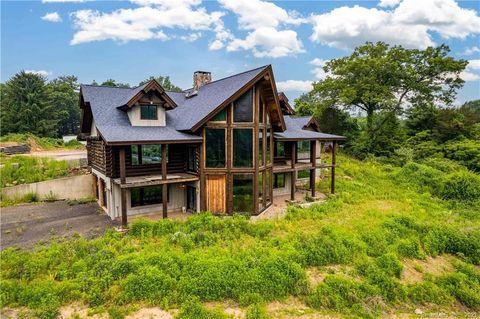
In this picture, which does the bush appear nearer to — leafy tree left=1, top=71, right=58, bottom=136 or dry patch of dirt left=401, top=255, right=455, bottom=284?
dry patch of dirt left=401, top=255, right=455, bottom=284

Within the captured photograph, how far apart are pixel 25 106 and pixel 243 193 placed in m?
36.0

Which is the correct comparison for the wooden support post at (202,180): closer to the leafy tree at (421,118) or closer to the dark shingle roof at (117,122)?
the dark shingle roof at (117,122)

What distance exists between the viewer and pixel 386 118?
33156 mm

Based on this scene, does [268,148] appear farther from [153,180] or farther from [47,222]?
[47,222]

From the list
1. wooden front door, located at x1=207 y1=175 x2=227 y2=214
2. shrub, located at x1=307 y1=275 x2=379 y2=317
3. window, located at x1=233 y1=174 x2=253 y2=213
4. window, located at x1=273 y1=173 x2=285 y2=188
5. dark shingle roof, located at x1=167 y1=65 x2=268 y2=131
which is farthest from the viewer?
window, located at x1=273 y1=173 x2=285 y2=188

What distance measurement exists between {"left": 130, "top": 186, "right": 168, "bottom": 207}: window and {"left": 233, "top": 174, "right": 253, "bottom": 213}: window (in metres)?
4.13

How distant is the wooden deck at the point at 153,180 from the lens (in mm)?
12930

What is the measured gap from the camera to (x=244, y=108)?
14.5m

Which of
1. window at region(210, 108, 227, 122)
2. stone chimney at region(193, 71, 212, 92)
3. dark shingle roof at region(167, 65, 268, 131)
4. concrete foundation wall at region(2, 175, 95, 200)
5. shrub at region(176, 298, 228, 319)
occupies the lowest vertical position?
shrub at region(176, 298, 228, 319)

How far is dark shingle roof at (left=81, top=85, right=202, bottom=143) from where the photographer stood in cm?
1311

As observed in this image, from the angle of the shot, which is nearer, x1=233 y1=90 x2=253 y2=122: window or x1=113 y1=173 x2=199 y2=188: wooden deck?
x1=113 y1=173 x2=199 y2=188: wooden deck

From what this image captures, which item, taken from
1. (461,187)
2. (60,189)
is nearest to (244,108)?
(60,189)

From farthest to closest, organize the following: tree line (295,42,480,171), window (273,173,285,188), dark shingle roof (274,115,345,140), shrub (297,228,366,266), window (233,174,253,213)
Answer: tree line (295,42,480,171) → window (273,173,285,188) → dark shingle roof (274,115,345,140) → window (233,174,253,213) → shrub (297,228,366,266)

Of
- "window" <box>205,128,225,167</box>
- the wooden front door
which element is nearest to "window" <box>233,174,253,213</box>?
the wooden front door
